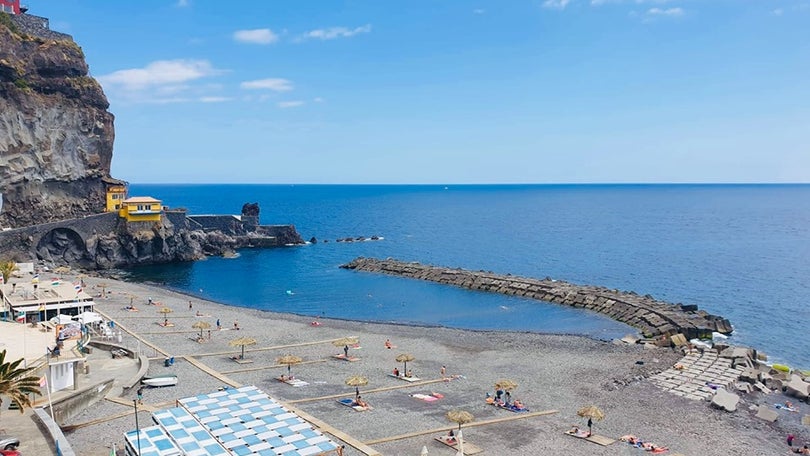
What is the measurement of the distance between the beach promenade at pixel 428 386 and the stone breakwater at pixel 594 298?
8.89m

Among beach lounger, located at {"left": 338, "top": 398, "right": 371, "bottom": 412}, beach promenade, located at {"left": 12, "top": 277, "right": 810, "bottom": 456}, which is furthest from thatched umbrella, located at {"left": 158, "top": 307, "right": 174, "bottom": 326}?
beach lounger, located at {"left": 338, "top": 398, "right": 371, "bottom": 412}

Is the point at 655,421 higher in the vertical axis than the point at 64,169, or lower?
lower

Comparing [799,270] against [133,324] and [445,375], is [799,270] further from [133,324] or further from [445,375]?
[133,324]

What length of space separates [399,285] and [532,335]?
31.3 m

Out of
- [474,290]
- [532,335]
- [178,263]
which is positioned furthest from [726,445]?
[178,263]

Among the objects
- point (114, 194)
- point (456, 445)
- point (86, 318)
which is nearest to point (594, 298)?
point (456, 445)

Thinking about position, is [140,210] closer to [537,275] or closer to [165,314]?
[165,314]

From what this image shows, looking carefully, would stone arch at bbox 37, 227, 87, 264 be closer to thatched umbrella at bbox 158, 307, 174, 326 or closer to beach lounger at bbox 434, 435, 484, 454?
thatched umbrella at bbox 158, 307, 174, 326

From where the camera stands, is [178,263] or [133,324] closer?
[133,324]

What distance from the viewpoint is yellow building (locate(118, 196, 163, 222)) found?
95.4 m

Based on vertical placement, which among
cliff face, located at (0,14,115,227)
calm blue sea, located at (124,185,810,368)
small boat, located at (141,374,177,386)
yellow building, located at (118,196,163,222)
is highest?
cliff face, located at (0,14,115,227)

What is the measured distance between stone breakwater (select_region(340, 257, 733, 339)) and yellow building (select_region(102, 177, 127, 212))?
120ft

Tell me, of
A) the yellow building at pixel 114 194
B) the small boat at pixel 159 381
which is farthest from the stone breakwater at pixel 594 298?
the small boat at pixel 159 381

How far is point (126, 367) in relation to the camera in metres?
36.9
